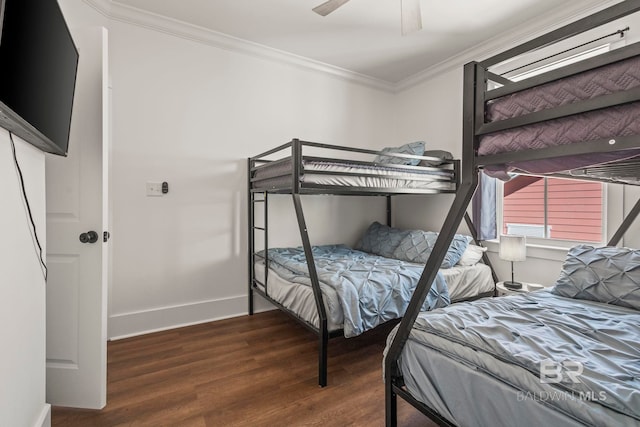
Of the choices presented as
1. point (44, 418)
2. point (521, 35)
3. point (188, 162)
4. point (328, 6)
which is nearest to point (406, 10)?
point (328, 6)

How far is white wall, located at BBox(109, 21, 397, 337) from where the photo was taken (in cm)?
237

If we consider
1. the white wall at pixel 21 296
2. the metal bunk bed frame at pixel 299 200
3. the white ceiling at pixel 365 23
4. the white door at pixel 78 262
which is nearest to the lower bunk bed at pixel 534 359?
the metal bunk bed frame at pixel 299 200

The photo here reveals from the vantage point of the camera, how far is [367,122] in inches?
144

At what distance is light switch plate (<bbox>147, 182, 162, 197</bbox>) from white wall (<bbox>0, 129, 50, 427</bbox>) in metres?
1.17

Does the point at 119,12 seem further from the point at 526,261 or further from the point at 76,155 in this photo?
the point at 526,261

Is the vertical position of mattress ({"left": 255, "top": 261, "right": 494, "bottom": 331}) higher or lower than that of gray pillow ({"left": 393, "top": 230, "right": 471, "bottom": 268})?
lower

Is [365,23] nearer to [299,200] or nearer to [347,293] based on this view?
[299,200]

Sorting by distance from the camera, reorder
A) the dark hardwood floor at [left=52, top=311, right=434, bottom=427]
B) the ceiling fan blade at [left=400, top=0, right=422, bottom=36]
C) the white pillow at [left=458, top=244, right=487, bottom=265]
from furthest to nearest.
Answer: the white pillow at [left=458, top=244, right=487, bottom=265] → the ceiling fan blade at [left=400, top=0, right=422, bottom=36] → the dark hardwood floor at [left=52, top=311, right=434, bottom=427]

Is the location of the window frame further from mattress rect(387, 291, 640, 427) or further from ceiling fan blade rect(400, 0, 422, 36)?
ceiling fan blade rect(400, 0, 422, 36)

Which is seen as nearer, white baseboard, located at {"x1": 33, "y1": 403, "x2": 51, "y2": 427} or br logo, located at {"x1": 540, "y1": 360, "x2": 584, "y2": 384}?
br logo, located at {"x1": 540, "y1": 360, "x2": 584, "y2": 384}

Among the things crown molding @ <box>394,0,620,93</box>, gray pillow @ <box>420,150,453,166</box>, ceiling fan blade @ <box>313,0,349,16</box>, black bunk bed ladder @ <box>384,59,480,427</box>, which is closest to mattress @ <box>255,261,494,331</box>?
black bunk bed ladder @ <box>384,59,480,427</box>

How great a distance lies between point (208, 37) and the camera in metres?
2.64

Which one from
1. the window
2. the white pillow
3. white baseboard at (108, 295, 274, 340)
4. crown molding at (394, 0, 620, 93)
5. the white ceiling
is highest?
the white ceiling

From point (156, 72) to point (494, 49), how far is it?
3065 millimetres
